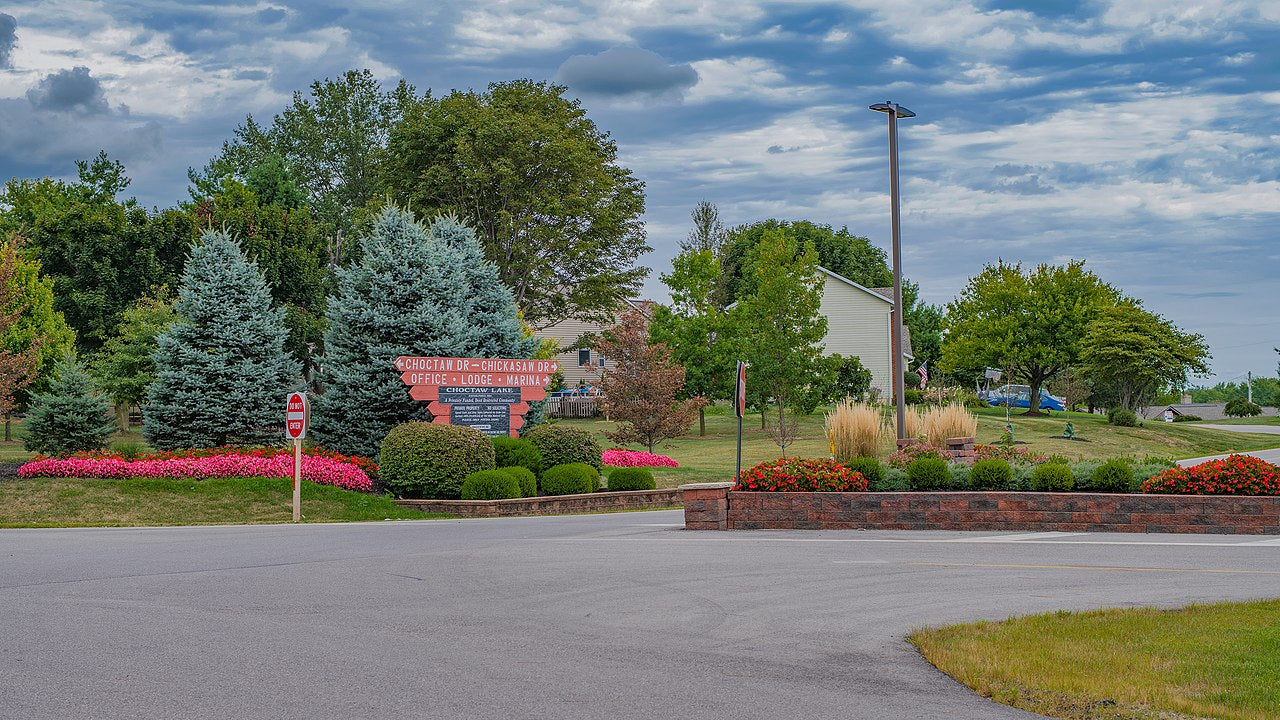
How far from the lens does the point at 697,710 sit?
21.1 ft

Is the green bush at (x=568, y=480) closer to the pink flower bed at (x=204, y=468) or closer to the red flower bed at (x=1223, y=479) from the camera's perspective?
the pink flower bed at (x=204, y=468)

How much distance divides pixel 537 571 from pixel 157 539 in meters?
7.30

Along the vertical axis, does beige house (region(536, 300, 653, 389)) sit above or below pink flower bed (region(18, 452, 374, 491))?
above

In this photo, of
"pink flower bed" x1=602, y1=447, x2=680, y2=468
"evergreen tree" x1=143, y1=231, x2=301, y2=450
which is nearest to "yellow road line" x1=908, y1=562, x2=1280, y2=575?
"pink flower bed" x1=602, y1=447, x2=680, y2=468

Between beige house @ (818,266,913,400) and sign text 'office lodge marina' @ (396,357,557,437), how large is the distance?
1485 inches

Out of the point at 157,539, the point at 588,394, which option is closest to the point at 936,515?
the point at 157,539

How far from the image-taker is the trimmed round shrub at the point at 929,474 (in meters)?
16.5

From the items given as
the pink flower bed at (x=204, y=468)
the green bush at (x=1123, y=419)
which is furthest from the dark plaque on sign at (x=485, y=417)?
the green bush at (x=1123, y=419)

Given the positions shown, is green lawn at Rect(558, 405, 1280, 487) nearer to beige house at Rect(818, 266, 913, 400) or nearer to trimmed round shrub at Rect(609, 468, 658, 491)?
trimmed round shrub at Rect(609, 468, 658, 491)

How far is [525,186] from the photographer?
4800cm

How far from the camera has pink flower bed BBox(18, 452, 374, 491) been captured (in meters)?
22.6

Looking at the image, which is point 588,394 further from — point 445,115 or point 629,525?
point 629,525

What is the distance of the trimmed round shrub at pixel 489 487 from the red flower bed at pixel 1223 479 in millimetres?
11745

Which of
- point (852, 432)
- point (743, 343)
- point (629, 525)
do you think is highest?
point (743, 343)
